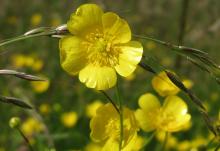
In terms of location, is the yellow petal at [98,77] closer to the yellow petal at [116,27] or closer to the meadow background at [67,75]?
the yellow petal at [116,27]

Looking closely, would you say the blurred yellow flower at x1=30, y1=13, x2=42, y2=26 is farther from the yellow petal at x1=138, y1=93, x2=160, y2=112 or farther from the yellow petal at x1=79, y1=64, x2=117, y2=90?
the yellow petal at x1=79, y1=64, x2=117, y2=90

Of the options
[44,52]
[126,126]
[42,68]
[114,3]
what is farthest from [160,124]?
[114,3]

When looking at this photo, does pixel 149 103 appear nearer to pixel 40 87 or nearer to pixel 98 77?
pixel 98 77

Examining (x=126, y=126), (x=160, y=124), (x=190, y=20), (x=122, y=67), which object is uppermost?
(x=122, y=67)

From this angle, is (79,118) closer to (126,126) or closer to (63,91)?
(63,91)

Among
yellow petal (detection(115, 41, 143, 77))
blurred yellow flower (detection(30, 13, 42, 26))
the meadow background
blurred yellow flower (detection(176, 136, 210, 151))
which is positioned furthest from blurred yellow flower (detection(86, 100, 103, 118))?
yellow petal (detection(115, 41, 143, 77))

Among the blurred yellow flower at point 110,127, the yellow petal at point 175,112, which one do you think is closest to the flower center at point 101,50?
the blurred yellow flower at point 110,127
